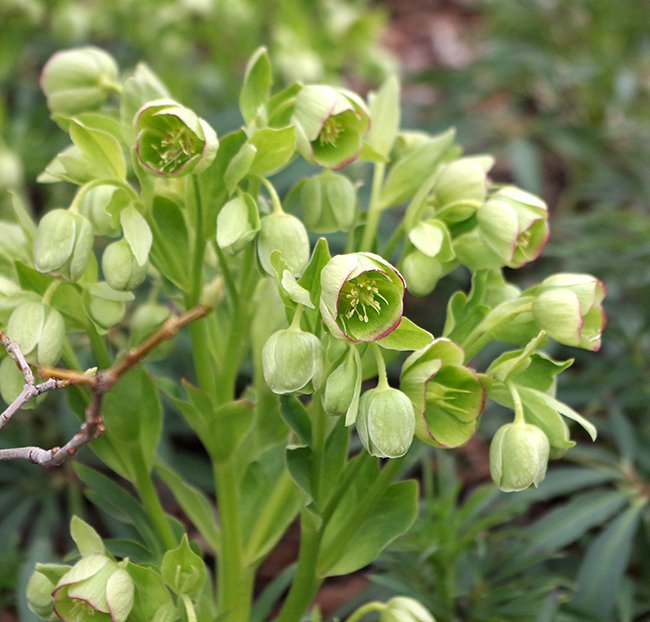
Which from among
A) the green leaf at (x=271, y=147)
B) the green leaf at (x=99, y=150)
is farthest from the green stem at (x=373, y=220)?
the green leaf at (x=99, y=150)

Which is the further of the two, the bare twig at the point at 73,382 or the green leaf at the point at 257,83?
the green leaf at the point at 257,83

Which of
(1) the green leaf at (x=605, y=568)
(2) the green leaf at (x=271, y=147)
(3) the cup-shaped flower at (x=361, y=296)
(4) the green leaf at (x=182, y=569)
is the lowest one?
(1) the green leaf at (x=605, y=568)

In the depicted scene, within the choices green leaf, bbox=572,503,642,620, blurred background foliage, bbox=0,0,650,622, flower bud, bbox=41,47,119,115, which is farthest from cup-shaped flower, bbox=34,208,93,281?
green leaf, bbox=572,503,642,620

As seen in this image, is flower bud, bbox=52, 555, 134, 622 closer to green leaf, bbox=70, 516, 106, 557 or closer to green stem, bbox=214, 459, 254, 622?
green leaf, bbox=70, 516, 106, 557

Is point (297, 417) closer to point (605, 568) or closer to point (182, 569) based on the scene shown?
point (182, 569)

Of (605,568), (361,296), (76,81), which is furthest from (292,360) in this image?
(605,568)

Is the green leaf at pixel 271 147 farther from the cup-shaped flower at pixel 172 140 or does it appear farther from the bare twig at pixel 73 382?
the bare twig at pixel 73 382

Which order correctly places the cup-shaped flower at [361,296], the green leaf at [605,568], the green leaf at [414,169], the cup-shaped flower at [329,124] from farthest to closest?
the green leaf at [605,568] < the green leaf at [414,169] < the cup-shaped flower at [329,124] < the cup-shaped flower at [361,296]
